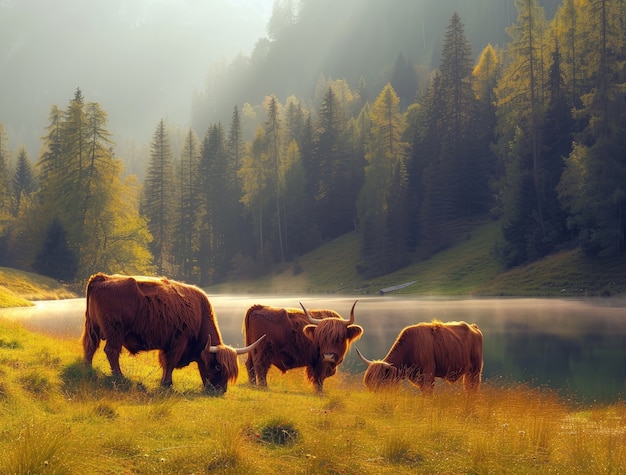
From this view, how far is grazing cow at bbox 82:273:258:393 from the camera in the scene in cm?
1154

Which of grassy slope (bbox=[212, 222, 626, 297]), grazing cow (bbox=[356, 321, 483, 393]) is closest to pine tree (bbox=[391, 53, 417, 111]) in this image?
grassy slope (bbox=[212, 222, 626, 297])

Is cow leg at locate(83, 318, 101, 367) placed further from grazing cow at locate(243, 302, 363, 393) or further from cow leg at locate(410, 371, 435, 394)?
cow leg at locate(410, 371, 435, 394)

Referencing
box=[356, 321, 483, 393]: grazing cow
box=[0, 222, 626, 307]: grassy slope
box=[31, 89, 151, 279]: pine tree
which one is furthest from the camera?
box=[31, 89, 151, 279]: pine tree

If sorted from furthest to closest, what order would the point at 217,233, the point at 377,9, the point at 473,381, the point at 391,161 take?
the point at 377,9, the point at 217,233, the point at 391,161, the point at 473,381

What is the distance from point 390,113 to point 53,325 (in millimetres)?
46394

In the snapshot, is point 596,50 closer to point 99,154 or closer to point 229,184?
point 99,154

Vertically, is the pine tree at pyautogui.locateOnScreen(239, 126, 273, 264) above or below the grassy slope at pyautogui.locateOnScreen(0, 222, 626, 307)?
above

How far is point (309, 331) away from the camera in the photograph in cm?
1420

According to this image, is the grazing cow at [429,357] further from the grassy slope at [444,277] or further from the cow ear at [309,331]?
the grassy slope at [444,277]

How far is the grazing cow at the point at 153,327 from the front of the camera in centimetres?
1154

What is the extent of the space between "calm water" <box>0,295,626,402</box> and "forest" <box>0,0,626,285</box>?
12859 mm

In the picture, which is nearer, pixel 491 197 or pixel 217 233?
pixel 491 197

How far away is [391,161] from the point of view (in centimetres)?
6431

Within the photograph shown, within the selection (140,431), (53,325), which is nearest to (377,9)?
(53,325)
